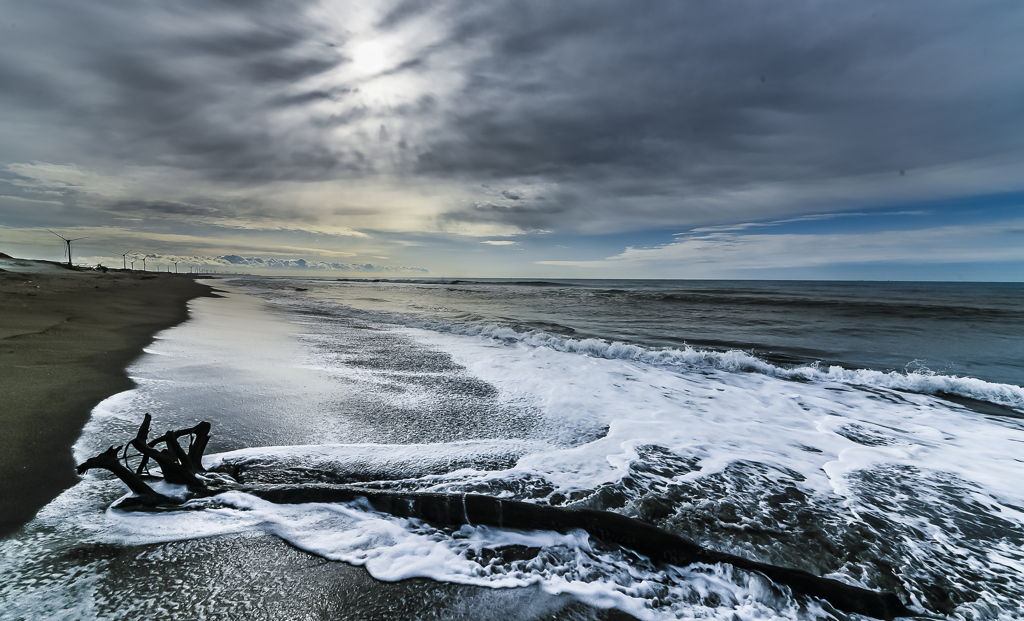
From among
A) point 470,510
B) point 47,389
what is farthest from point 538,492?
point 47,389

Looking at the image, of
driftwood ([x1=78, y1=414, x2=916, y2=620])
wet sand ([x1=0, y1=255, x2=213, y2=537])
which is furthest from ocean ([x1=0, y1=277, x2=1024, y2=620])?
wet sand ([x1=0, y1=255, x2=213, y2=537])

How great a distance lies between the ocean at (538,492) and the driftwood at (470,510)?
2.5 inches

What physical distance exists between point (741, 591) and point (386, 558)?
1891 mm

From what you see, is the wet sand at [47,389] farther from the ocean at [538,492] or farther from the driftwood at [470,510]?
the driftwood at [470,510]

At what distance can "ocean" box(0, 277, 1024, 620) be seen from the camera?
1916 mm

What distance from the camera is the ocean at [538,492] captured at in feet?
6.29

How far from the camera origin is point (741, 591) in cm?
207

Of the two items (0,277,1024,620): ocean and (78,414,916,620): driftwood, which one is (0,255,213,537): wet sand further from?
(78,414,916,620): driftwood

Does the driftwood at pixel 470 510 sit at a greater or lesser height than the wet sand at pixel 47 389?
lesser

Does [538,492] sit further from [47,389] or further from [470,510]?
[47,389]

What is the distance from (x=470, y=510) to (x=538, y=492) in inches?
27.1

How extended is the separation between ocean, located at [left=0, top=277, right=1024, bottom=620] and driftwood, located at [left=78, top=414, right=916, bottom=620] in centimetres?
6

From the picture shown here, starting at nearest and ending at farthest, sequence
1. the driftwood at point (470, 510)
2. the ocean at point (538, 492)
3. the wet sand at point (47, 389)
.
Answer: the ocean at point (538, 492), the driftwood at point (470, 510), the wet sand at point (47, 389)

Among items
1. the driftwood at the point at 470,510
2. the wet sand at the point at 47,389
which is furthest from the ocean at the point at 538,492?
the wet sand at the point at 47,389
